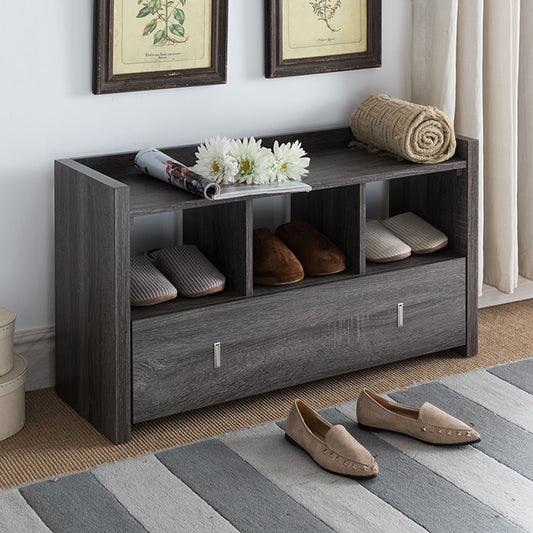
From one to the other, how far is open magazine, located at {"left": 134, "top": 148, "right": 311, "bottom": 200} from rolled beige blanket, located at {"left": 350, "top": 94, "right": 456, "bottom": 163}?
0.37 meters

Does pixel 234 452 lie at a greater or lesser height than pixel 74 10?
lesser

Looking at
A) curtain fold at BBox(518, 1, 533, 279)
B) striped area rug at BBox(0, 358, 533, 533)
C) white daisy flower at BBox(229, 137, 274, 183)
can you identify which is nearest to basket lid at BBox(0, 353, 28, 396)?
striped area rug at BBox(0, 358, 533, 533)

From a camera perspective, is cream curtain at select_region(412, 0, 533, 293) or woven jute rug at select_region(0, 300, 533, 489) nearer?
woven jute rug at select_region(0, 300, 533, 489)

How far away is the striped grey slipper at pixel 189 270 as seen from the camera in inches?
95.9

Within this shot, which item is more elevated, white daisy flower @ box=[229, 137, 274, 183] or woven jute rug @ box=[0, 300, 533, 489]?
white daisy flower @ box=[229, 137, 274, 183]

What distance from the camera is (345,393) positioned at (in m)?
2.63

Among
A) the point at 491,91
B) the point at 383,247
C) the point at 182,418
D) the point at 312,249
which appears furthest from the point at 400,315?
the point at 491,91

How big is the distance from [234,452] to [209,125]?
97cm

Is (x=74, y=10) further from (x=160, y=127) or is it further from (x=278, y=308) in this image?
(x=278, y=308)

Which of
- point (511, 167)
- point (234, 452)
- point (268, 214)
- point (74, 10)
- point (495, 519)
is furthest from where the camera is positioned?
point (511, 167)

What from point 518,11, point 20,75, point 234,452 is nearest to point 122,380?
point 234,452

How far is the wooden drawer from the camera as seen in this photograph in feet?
7.79

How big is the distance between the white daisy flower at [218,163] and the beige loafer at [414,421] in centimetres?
66

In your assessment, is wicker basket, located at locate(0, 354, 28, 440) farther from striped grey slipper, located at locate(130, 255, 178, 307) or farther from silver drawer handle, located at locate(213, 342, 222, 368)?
silver drawer handle, located at locate(213, 342, 222, 368)
